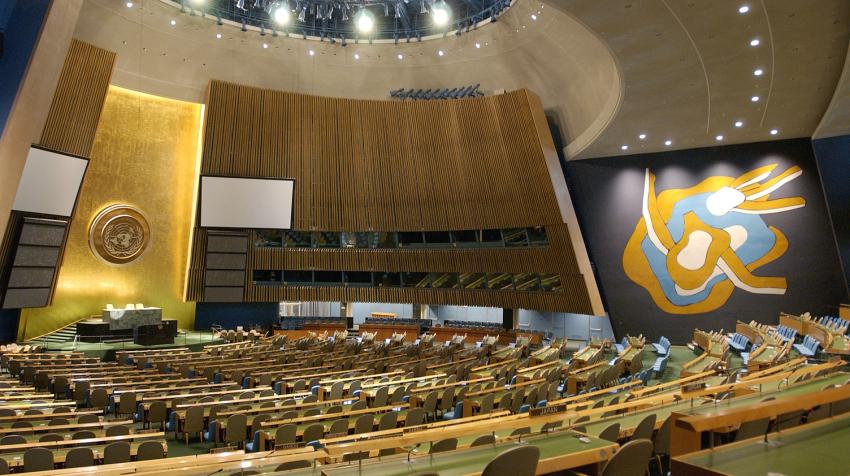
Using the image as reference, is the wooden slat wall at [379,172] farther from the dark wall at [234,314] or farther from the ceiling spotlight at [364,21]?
the ceiling spotlight at [364,21]

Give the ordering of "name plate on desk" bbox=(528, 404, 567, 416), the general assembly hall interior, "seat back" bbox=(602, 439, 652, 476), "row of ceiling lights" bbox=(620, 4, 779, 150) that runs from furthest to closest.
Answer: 1. "row of ceiling lights" bbox=(620, 4, 779, 150)
2. the general assembly hall interior
3. "name plate on desk" bbox=(528, 404, 567, 416)
4. "seat back" bbox=(602, 439, 652, 476)

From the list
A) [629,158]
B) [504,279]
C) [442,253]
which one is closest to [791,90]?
[629,158]

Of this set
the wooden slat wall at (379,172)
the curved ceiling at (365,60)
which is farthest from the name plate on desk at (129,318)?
the curved ceiling at (365,60)

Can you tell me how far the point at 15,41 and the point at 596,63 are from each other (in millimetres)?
15581

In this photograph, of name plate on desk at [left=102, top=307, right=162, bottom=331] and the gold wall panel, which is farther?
the gold wall panel

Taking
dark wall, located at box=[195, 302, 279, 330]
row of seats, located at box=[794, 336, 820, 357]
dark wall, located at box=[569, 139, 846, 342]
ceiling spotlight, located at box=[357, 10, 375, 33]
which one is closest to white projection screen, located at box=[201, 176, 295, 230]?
dark wall, located at box=[195, 302, 279, 330]

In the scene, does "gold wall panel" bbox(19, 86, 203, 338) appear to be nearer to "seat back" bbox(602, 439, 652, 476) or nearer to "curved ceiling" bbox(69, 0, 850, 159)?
"curved ceiling" bbox(69, 0, 850, 159)

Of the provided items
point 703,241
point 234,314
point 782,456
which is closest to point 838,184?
point 703,241

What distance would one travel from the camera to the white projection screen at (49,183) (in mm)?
15930

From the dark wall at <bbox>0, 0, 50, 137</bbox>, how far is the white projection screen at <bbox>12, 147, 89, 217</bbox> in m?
5.69

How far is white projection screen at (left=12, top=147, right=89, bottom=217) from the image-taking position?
15.9 m

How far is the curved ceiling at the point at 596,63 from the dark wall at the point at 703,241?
2.67 ft

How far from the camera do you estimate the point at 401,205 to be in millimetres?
A: 23062

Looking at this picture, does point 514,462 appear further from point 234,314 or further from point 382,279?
point 234,314
